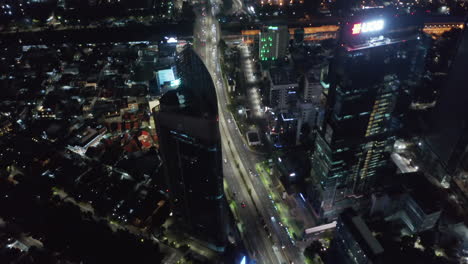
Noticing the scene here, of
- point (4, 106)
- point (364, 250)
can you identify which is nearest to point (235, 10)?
point (4, 106)

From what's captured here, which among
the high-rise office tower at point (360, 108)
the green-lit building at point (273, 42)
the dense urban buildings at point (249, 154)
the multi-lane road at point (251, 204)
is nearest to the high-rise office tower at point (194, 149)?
the dense urban buildings at point (249, 154)

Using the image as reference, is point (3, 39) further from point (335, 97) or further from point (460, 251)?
point (460, 251)

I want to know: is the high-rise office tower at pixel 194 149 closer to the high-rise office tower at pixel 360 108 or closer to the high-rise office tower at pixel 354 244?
the high-rise office tower at pixel 354 244

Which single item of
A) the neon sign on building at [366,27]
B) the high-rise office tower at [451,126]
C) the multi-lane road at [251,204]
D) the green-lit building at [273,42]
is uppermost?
the neon sign on building at [366,27]

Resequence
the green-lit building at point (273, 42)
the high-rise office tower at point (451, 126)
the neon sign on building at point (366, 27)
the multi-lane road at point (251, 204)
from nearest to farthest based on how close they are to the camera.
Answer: the neon sign on building at point (366, 27) → the multi-lane road at point (251, 204) → the high-rise office tower at point (451, 126) → the green-lit building at point (273, 42)

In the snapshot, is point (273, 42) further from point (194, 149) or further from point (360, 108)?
point (194, 149)

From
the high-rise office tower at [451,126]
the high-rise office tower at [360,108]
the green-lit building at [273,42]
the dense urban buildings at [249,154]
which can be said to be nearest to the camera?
the high-rise office tower at [360,108]
